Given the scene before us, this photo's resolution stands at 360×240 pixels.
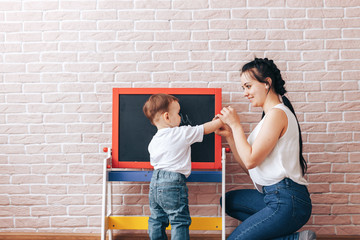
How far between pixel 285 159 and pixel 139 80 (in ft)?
3.80

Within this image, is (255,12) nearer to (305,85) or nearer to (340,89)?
(305,85)

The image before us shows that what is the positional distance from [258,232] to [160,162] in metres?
0.62

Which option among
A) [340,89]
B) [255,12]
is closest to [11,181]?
[255,12]

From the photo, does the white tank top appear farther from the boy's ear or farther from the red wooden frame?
the boy's ear

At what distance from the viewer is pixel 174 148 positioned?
1.78m

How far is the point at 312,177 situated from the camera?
229cm

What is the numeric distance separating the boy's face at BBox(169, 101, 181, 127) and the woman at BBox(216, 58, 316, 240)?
0.35 metres

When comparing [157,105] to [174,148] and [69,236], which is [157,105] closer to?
[174,148]

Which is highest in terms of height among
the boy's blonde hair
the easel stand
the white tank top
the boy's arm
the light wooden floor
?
the boy's blonde hair

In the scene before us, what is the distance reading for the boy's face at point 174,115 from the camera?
189 centimetres

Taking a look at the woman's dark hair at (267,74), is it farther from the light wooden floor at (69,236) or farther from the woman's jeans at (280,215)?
the light wooden floor at (69,236)

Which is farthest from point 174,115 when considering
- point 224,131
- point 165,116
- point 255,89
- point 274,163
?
point 274,163

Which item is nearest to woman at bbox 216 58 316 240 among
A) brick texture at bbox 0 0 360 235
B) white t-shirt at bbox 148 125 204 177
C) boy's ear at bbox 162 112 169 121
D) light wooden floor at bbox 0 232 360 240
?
white t-shirt at bbox 148 125 204 177

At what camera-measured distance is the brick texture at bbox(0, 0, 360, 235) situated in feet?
7.45
